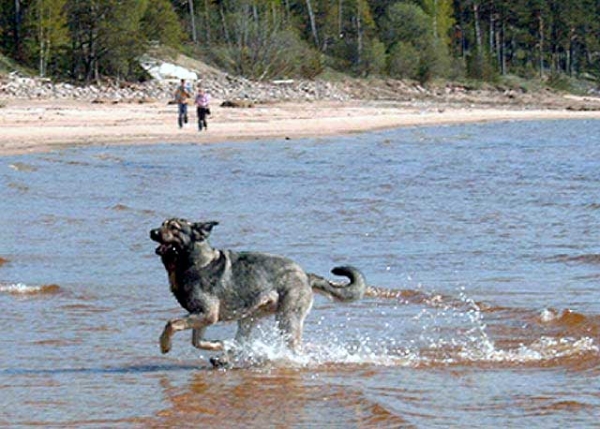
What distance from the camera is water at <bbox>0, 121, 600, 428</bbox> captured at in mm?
6781

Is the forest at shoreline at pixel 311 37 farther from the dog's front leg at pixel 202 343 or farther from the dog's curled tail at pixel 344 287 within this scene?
the dog's front leg at pixel 202 343

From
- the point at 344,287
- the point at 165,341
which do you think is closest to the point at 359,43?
the point at 344,287

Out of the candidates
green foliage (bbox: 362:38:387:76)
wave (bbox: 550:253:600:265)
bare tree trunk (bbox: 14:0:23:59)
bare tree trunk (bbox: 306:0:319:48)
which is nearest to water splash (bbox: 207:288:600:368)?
wave (bbox: 550:253:600:265)

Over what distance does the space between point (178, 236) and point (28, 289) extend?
3.15 m

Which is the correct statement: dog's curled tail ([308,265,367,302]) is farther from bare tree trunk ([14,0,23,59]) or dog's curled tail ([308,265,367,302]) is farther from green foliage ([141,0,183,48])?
green foliage ([141,0,183,48])

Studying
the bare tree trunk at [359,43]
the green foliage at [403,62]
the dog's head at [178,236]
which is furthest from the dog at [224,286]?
the bare tree trunk at [359,43]

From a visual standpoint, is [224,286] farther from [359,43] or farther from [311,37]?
[311,37]

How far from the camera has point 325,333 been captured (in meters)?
9.04

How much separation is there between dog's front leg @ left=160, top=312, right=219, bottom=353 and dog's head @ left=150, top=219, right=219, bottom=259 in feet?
1.23

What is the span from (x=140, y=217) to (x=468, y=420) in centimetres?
977

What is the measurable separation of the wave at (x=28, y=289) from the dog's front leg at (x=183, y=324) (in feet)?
9.33

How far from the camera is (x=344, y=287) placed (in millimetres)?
8117

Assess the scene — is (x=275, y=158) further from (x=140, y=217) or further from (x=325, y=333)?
(x=325, y=333)

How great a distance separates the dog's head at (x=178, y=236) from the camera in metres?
7.41
